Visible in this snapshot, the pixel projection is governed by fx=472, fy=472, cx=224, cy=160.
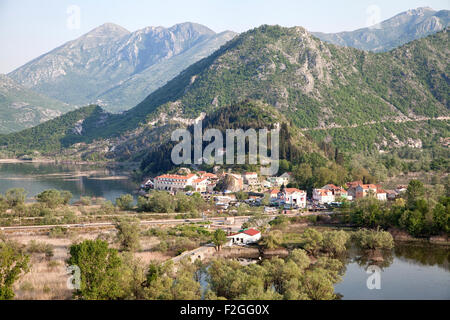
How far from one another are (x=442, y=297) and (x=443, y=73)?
148 m

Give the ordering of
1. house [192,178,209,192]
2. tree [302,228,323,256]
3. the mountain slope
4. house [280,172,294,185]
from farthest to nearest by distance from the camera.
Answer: the mountain slope → house [280,172,294,185] → house [192,178,209,192] → tree [302,228,323,256]

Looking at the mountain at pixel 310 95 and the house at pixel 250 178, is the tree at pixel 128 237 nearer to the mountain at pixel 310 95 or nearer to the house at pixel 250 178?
the house at pixel 250 178

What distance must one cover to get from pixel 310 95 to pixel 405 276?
10833cm

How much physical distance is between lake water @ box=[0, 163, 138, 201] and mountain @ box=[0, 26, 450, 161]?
23.5m

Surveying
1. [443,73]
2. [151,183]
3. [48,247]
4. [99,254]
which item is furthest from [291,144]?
[443,73]

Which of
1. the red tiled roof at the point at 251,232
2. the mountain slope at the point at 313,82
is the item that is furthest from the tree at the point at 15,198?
the mountain slope at the point at 313,82

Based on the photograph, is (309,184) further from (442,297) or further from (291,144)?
(442,297)

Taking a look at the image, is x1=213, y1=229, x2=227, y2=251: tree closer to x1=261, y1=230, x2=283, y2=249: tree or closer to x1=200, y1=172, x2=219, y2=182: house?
x1=261, y1=230, x2=283, y2=249: tree

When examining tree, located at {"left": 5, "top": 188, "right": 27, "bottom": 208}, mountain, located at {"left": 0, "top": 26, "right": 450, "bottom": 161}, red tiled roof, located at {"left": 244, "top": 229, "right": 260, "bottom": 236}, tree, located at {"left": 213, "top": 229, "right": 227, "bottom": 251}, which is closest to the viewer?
tree, located at {"left": 213, "top": 229, "right": 227, "bottom": 251}

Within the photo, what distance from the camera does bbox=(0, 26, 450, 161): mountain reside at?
12650 cm

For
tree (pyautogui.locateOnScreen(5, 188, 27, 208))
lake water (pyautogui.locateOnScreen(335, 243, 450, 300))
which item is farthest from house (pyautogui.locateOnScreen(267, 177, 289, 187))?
tree (pyautogui.locateOnScreen(5, 188, 27, 208))

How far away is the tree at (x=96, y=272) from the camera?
2289 cm

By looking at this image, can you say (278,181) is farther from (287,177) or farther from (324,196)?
(324,196)

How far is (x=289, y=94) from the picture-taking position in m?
134
